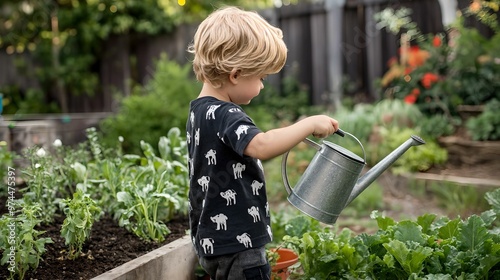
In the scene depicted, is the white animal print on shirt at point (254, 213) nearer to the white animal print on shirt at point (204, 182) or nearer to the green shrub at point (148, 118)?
the white animal print on shirt at point (204, 182)

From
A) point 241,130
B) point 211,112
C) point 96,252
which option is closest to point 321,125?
point 241,130

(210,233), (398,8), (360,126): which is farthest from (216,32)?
(398,8)

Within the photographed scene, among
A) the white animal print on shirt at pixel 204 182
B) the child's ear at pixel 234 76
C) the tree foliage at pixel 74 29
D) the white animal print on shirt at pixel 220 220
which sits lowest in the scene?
the white animal print on shirt at pixel 220 220

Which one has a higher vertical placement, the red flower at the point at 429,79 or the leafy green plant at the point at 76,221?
the red flower at the point at 429,79

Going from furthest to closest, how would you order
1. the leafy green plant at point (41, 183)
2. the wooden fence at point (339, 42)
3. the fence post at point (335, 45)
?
the fence post at point (335, 45), the wooden fence at point (339, 42), the leafy green plant at point (41, 183)

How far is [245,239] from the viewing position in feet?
6.06

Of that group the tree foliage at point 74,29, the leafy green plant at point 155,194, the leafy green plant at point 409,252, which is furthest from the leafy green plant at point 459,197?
the tree foliage at point 74,29

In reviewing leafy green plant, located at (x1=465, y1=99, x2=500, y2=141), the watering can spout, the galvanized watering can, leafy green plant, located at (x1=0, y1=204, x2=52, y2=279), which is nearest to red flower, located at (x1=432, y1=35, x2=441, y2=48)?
leafy green plant, located at (x1=465, y1=99, x2=500, y2=141)

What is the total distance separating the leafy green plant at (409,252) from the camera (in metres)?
2.09

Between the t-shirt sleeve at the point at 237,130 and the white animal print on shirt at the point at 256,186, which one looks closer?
the t-shirt sleeve at the point at 237,130

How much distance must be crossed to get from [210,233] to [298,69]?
5646mm

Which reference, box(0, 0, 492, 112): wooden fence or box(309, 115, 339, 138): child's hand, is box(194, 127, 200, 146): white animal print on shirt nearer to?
box(309, 115, 339, 138): child's hand

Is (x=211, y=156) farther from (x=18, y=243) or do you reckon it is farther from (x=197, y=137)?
(x=18, y=243)

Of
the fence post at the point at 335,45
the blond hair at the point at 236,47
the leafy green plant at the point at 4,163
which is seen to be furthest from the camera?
the fence post at the point at 335,45
